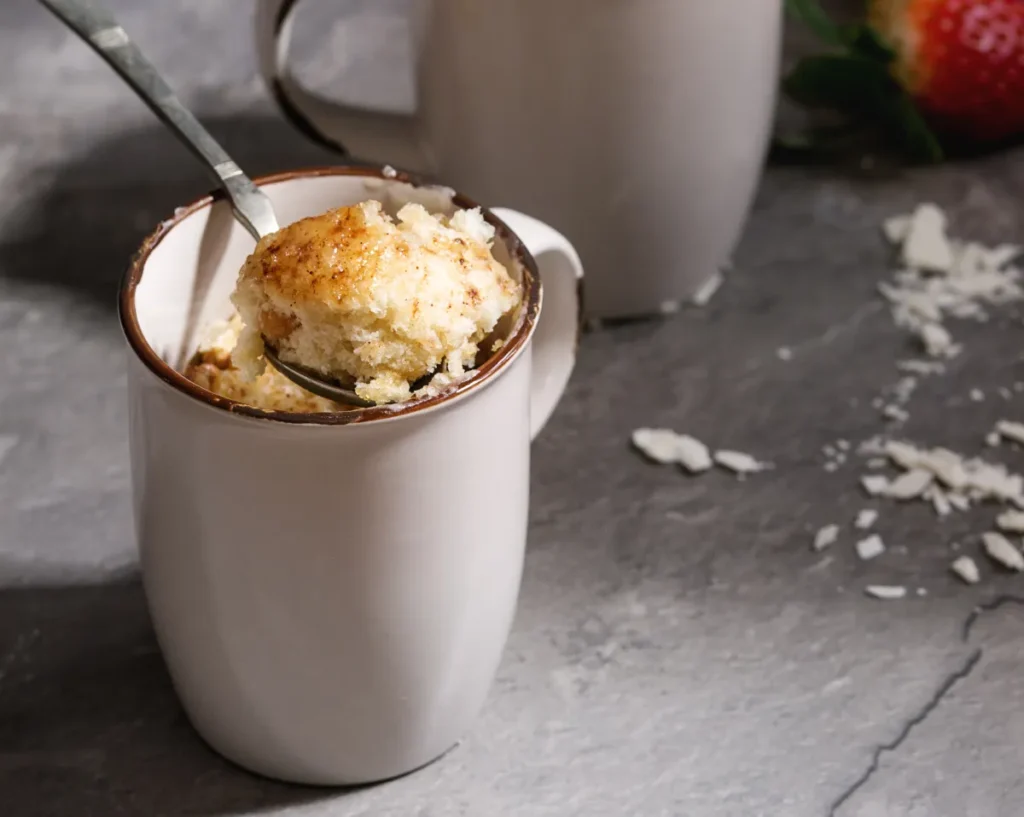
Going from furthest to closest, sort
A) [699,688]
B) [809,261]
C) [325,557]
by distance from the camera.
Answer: [809,261] < [699,688] < [325,557]

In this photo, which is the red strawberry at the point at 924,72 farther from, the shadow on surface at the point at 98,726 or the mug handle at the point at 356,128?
the shadow on surface at the point at 98,726

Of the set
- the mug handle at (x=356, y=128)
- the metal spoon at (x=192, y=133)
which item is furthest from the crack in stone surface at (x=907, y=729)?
the mug handle at (x=356, y=128)

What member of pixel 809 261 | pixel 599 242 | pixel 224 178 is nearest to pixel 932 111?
pixel 809 261

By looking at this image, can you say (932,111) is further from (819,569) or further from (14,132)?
(14,132)

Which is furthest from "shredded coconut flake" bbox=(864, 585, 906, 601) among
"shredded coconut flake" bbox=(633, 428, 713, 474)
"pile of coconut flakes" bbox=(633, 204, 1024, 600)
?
"shredded coconut flake" bbox=(633, 428, 713, 474)

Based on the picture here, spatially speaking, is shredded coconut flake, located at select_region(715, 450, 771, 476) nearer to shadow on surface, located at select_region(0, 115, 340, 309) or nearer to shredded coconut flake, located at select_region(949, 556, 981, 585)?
shredded coconut flake, located at select_region(949, 556, 981, 585)

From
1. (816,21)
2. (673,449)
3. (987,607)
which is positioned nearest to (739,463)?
(673,449)

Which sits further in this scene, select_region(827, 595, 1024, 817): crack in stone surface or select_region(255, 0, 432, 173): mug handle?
select_region(255, 0, 432, 173): mug handle
